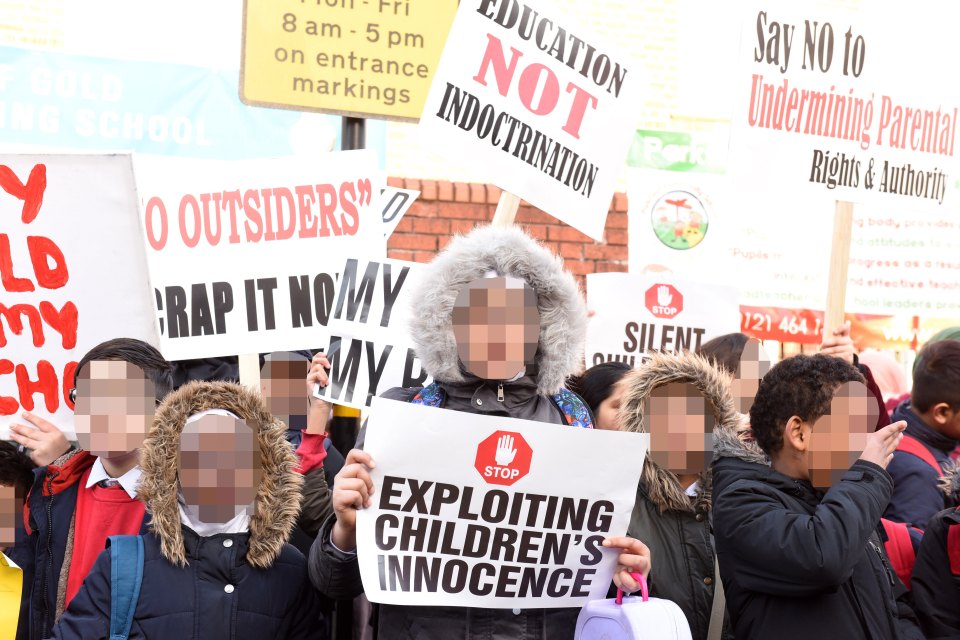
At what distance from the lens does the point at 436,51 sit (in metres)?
4.95

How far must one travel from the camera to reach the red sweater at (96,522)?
3262 millimetres

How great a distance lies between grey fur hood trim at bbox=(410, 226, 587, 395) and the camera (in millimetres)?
2820

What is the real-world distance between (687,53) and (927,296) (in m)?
3.46

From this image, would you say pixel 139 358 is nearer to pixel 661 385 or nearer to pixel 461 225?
pixel 661 385

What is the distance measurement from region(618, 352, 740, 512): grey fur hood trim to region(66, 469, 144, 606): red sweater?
4.64 ft

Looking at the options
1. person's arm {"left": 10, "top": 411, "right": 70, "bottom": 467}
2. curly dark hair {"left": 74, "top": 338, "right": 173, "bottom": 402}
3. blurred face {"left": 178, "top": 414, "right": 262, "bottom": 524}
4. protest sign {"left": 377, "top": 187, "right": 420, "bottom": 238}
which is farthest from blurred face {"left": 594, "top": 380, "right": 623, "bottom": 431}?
protest sign {"left": 377, "top": 187, "right": 420, "bottom": 238}

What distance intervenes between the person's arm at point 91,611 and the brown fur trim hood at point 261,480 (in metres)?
0.16

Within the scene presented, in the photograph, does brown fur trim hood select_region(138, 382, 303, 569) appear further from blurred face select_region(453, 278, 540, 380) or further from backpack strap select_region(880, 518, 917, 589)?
backpack strap select_region(880, 518, 917, 589)

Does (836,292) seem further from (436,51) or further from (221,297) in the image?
(221,297)

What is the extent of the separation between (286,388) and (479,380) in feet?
4.80

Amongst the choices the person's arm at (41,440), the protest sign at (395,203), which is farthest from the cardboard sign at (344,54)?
the person's arm at (41,440)

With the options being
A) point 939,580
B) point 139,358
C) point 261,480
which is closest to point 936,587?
point 939,580

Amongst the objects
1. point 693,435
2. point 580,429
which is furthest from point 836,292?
point 580,429

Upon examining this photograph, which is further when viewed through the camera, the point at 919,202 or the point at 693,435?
the point at 919,202
